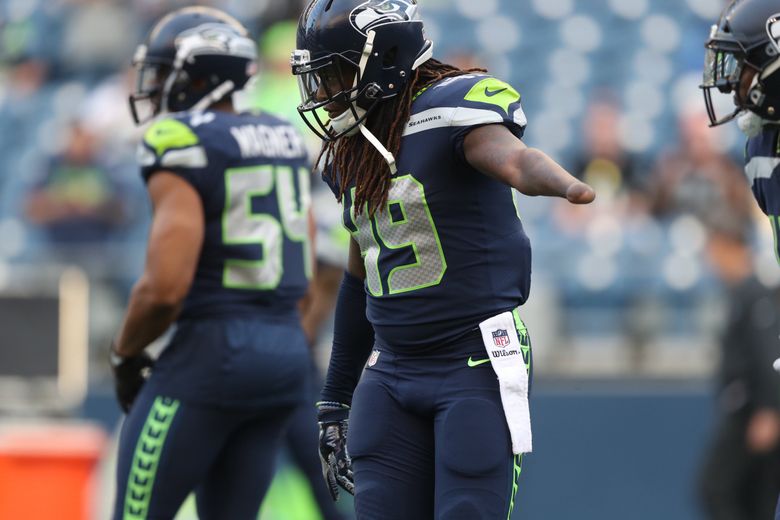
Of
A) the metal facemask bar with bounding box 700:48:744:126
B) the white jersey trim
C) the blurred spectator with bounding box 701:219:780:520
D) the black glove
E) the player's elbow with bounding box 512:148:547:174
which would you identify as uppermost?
the metal facemask bar with bounding box 700:48:744:126

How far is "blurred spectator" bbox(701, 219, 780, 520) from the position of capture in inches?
267

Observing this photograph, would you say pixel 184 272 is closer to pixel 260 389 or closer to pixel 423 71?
pixel 260 389

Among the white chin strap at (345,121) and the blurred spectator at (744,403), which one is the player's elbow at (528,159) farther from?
the blurred spectator at (744,403)

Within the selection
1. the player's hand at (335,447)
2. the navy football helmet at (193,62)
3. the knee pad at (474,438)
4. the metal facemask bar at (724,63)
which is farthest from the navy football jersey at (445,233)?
the navy football helmet at (193,62)

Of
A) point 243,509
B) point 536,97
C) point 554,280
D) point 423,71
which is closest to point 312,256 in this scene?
point 243,509

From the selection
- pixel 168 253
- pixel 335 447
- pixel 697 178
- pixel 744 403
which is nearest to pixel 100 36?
pixel 697 178

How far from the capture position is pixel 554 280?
7906mm

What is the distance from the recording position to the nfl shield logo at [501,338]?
11.4 feet

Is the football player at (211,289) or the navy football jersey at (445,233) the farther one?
the football player at (211,289)

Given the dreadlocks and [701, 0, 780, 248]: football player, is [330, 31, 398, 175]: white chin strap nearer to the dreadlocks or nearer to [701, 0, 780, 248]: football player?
the dreadlocks

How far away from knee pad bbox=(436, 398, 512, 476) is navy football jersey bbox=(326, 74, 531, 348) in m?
0.20

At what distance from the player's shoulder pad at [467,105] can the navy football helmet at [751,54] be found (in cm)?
68

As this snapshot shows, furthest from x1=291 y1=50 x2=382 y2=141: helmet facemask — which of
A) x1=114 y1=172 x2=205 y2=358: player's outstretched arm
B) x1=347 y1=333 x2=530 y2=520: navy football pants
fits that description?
x1=114 y1=172 x2=205 y2=358: player's outstretched arm

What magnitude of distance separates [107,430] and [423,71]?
193 inches
